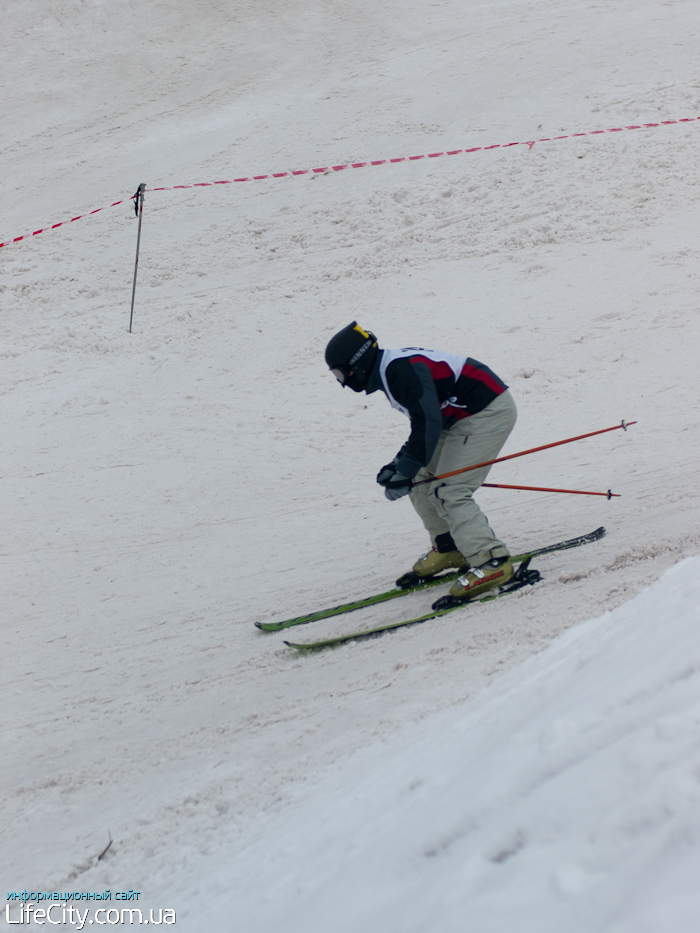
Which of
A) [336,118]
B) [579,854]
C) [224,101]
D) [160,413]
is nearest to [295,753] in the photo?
[579,854]

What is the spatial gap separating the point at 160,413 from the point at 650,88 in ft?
38.0

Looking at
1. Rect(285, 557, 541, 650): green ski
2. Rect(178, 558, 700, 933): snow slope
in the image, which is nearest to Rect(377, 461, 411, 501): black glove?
Rect(285, 557, 541, 650): green ski

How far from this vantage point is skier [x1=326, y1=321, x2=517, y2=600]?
→ 4.17 metres

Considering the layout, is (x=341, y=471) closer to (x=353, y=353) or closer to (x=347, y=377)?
(x=347, y=377)

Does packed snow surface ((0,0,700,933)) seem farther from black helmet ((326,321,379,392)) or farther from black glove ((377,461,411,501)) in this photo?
black helmet ((326,321,379,392))

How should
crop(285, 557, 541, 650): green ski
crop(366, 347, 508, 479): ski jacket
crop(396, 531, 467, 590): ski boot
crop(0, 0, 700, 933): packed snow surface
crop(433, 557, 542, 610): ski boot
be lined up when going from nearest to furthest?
crop(0, 0, 700, 933): packed snow surface → crop(366, 347, 508, 479): ski jacket → crop(285, 557, 541, 650): green ski → crop(433, 557, 542, 610): ski boot → crop(396, 531, 467, 590): ski boot


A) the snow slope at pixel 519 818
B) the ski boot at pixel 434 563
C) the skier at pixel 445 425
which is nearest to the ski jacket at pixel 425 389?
the skier at pixel 445 425

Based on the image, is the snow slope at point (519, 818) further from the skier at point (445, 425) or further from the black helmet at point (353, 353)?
the black helmet at point (353, 353)

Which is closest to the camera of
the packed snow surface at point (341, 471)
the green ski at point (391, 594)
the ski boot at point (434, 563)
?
the packed snow surface at point (341, 471)

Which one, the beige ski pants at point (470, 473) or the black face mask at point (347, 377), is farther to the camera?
the beige ski pants at point (470, 473)

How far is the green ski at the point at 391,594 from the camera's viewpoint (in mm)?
4762

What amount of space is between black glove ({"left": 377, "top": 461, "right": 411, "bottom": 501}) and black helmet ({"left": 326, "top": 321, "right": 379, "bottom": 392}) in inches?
25.7

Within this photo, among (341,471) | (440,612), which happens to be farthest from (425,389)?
(341,471)

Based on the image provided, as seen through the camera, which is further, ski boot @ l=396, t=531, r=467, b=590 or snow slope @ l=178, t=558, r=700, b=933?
ski boot @ l=396, t=531, r=467, b=590
